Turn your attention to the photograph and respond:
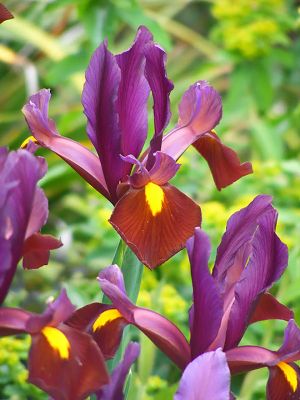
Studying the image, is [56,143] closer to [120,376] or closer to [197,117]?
[197,117]

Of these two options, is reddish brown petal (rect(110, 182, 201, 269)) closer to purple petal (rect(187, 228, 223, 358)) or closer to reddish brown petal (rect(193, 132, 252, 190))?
purple petal (rect(187, 228, 223, 358))

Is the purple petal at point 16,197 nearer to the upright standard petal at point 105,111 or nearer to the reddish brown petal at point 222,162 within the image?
the upright standard petal at point 105,111

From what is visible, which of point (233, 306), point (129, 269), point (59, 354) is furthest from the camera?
point (129, 269)

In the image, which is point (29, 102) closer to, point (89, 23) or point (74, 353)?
point (74, 353)

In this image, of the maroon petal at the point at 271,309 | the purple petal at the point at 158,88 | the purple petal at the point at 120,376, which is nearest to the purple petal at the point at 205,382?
the purple petal at the point at 120,376

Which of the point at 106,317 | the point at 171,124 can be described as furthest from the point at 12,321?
the point at 171,124

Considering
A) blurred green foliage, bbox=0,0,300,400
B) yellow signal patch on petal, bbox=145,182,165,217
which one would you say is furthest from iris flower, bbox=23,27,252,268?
blurred green foliage, bbox=0,0,300,400

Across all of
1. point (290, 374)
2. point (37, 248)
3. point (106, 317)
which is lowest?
point (290, 374)
